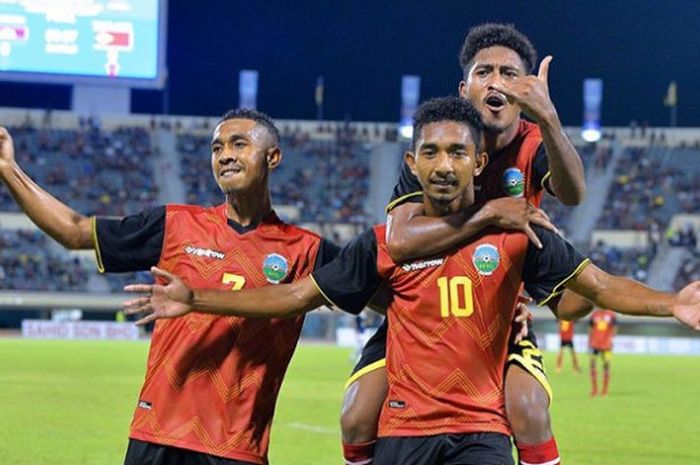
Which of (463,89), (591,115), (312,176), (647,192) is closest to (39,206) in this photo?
(463,89)

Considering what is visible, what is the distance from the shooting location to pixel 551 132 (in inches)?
222

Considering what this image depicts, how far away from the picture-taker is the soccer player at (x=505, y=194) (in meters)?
5.71

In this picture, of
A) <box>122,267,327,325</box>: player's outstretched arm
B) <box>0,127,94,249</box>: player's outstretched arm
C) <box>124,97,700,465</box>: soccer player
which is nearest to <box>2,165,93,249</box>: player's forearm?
<box>0,127,94,249</box>: player's outstretched arm

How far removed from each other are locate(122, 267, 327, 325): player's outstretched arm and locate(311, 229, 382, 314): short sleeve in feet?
0.19

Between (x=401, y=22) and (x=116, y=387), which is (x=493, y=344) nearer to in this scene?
(x=116, y=387)

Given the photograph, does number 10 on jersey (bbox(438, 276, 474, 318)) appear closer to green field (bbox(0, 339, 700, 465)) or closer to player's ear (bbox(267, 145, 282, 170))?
player's ear (bbox(267, 145, 282, 170))

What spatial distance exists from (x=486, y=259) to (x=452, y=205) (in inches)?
13.3

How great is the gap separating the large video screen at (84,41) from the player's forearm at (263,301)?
39901 millimetres

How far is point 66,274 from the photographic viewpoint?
4947cm

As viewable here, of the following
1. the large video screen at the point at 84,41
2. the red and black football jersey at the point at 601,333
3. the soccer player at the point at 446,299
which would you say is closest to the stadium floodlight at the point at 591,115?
the large video screen at the point at 84,41

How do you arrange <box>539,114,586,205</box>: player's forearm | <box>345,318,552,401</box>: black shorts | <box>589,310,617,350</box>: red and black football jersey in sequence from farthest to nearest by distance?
1. <box>589,310,617,350</box>: red and black football jersey
2. <box>345,318,552,401</box>: black shorts
3. <box>539,114,586,205</box>: player's forearm

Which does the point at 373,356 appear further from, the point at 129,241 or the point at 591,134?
the point at 591,134

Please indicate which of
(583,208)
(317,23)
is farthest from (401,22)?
(583,208)

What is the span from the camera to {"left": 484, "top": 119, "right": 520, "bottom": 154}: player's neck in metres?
6.38
